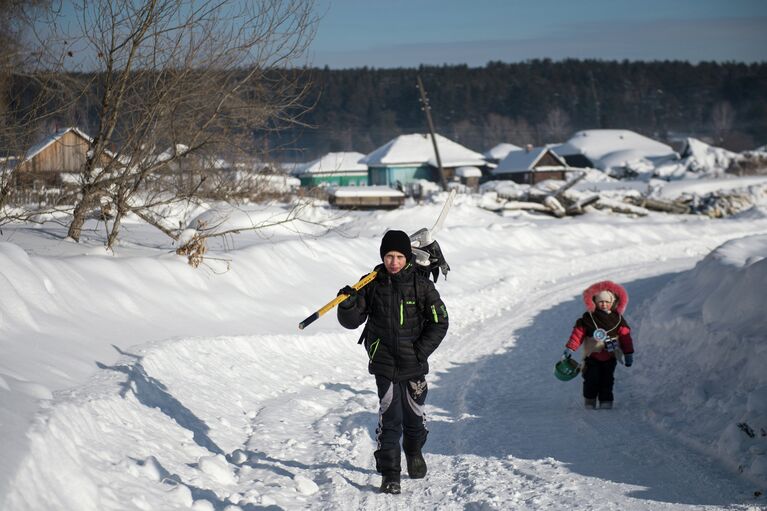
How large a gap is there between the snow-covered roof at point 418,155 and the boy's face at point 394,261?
72182 millimetres

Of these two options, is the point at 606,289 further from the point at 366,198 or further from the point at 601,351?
the point at 366,198

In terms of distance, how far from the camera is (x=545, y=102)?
14750cm

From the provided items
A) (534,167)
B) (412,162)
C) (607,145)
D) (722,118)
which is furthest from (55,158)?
(722,118)

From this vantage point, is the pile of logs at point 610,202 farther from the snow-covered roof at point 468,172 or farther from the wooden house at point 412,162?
the wooden house at point 412,162

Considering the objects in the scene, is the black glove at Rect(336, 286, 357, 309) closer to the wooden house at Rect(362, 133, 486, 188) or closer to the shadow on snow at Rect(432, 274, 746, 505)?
the shadow on snow at Rect(432, 274, 746, 505)

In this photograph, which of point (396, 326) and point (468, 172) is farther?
point (468, 172)

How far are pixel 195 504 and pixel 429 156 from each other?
76.3 metres

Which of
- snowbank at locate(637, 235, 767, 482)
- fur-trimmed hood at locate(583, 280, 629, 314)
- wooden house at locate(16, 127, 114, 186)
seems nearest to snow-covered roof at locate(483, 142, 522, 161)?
wooden house at locate(16, 127, 114, 186)

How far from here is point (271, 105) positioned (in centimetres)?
1273

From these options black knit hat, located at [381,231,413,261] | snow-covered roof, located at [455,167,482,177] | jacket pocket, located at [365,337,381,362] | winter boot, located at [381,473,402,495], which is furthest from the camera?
snow-covered roof, located at [455,167,482,177]

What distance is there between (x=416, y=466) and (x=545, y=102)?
482 feet

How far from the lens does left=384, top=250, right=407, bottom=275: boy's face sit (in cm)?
609

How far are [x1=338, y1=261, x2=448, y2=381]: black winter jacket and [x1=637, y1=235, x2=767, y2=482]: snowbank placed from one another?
2439 millimetres

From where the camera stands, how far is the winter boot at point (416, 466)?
6.32 meters
